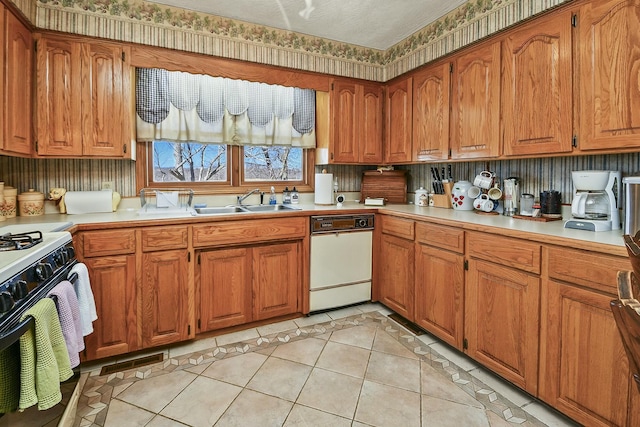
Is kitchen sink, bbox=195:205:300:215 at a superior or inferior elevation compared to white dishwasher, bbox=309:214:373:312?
superior

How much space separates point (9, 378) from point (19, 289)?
265 mm

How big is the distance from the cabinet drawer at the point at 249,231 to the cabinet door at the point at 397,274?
2.43 feet

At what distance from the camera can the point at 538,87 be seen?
83.8 inches

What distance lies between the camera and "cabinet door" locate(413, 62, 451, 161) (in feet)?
9.23

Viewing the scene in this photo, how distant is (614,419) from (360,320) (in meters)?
1.68

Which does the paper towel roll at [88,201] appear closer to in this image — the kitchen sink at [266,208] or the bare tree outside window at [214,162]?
the bare tree outside window at [214,162]

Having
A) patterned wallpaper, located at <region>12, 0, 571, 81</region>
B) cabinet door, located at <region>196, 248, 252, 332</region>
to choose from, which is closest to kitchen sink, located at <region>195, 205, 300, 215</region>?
cabinet door, located at <region>196, 248, 252, 332</region>

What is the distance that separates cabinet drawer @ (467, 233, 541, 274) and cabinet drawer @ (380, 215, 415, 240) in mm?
577

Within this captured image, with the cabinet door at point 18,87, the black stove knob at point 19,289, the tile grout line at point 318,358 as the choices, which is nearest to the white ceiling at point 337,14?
the cabinet door at point 18,87

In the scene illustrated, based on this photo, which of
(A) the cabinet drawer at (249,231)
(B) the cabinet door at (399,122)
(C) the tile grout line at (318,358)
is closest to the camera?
(C) the tile grout line at (318,358)

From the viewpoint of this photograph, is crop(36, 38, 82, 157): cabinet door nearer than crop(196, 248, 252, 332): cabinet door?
Yes

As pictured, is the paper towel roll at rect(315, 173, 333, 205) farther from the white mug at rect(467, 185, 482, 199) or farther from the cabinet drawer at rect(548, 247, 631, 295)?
the cabinet drawer at rect(548, 247, 631, 295)

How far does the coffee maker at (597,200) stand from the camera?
1857mm

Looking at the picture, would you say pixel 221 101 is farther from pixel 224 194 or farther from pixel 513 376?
pixel 513 376
